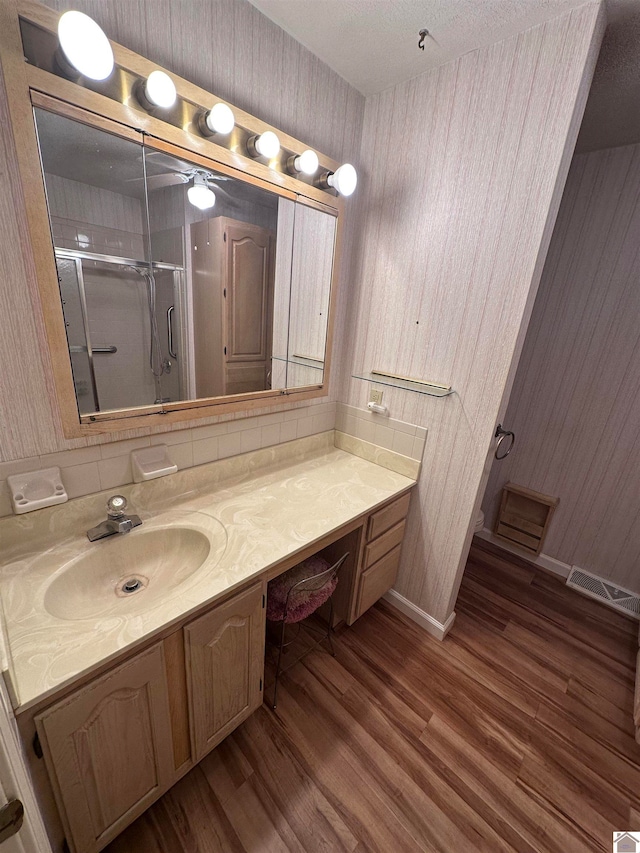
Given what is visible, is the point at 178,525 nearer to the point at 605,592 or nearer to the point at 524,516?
the point at 524,516

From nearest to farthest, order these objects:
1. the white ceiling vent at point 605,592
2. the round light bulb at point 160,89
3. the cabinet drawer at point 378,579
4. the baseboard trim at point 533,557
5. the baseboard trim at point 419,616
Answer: the round light bulb at point 160,89 → the cabinet drawer at point 378,579 → the baseboard trim at point 419,616 → the white ceiling vent at point 605,592 → the baseboard trim at point 533,557

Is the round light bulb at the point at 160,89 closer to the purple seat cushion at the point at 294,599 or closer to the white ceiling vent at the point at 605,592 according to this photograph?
the purple seat cushion at the point at 294,599

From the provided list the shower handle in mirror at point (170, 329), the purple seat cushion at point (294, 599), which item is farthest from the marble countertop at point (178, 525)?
the shower handle in mirror at point (170, 329)

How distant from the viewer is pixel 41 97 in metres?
0.83

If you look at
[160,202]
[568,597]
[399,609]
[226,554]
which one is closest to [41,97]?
[160,202]

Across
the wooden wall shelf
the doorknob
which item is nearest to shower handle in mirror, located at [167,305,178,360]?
the doorknob

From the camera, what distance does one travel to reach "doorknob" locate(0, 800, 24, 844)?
0.39 m

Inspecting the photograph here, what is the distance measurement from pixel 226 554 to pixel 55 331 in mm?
799

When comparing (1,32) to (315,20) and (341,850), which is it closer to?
(315,20)

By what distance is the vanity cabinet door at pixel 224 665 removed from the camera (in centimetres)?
97

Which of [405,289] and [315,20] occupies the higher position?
[315,20]

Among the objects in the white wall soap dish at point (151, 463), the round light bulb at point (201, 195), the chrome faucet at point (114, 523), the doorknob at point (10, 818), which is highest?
the round light bulb at point (201, 195)

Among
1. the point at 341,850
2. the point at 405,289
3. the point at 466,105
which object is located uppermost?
the point at 466,105

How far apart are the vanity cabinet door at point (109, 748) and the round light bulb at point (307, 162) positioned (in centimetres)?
163
